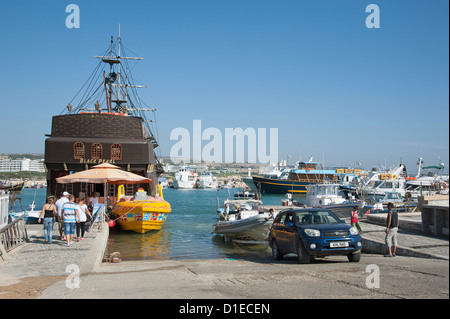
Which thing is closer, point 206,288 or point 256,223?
point 206,288

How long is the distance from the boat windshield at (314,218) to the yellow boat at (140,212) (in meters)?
13.3

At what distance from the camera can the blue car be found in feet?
38.7

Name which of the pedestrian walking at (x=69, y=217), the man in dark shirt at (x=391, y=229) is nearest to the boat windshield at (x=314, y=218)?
the man in dark shirt at (x=391, y=229)

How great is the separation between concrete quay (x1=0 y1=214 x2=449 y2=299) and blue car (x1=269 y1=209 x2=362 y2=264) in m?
0.47

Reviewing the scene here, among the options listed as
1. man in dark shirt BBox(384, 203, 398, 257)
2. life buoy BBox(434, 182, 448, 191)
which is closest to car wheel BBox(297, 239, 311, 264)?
man in dark shirt BBox(384, 203, 398, 257)

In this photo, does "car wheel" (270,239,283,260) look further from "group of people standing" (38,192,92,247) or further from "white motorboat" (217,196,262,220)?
"white motorboat" (217,196,262,220)

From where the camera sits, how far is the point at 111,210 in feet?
88.8

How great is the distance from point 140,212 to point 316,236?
587 inches

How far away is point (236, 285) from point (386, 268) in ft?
13.0

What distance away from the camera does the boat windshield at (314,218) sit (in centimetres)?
1291

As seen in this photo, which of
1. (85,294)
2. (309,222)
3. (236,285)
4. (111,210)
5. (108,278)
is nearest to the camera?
(85,294)

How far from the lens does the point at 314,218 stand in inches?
516
